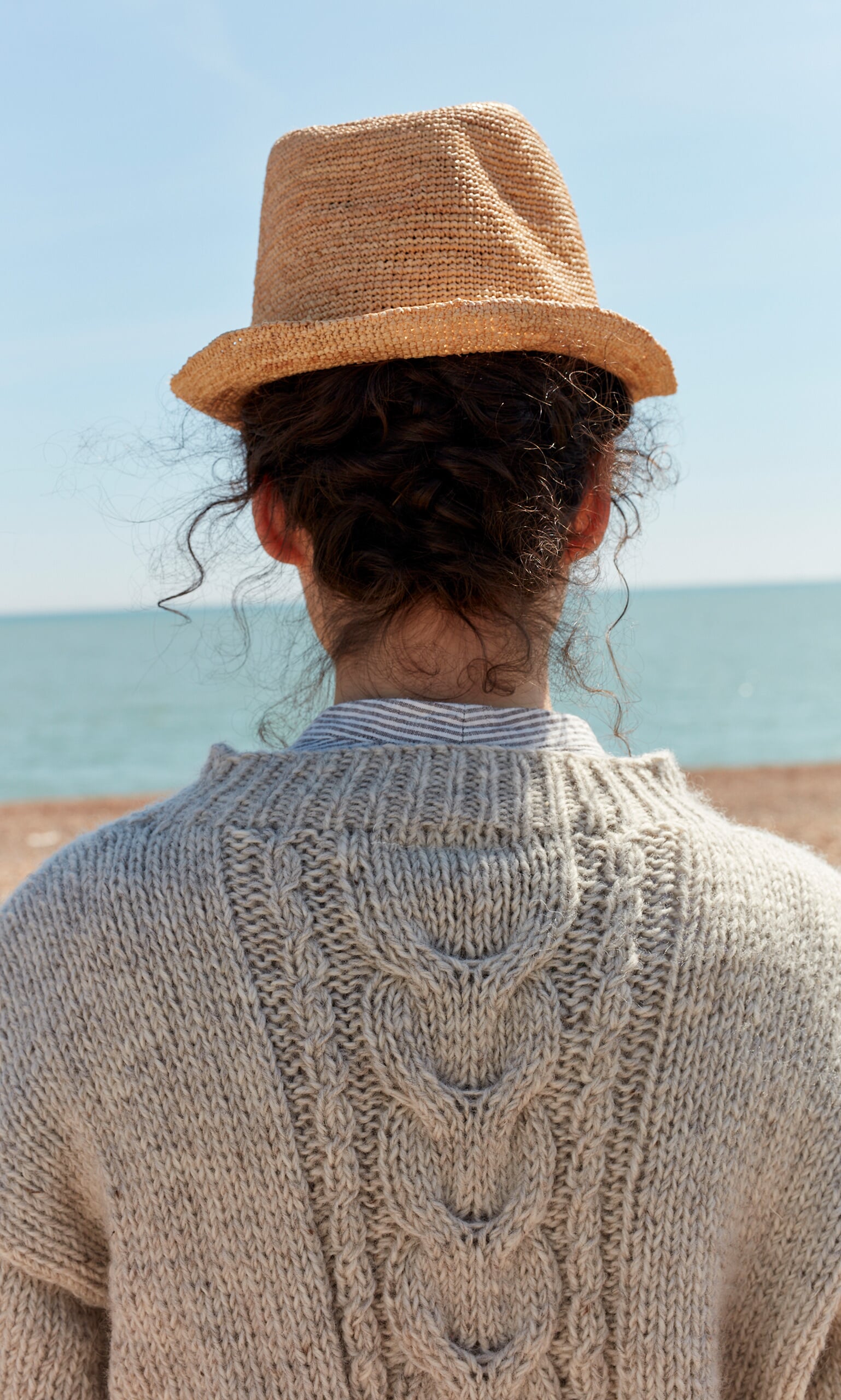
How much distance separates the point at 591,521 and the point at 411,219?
0.50 m

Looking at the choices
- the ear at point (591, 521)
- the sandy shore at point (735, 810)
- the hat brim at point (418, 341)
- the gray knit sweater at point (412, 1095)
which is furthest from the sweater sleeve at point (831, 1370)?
the sandy shore at point (735, 810)

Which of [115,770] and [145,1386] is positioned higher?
[145,1386]

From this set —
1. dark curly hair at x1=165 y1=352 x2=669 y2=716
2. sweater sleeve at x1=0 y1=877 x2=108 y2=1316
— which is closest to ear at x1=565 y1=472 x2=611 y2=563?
dark curly hair at x1=165 y1=352 x2=669 y2=716

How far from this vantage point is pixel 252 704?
112 inches

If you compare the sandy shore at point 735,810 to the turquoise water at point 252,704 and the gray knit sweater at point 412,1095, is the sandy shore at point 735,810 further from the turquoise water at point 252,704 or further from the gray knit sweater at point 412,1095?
the gray knit sweater at point 412,1095

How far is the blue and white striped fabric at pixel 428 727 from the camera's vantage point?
1326mm

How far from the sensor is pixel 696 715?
1113 inches

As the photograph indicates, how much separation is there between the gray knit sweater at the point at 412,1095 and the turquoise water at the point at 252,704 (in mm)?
574

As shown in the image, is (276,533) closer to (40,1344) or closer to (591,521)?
(591,521)

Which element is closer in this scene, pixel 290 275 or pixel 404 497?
pixel 404 497

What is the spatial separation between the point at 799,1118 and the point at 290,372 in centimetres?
119

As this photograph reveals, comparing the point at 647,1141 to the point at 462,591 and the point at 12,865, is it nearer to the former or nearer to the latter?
the point at 462,591

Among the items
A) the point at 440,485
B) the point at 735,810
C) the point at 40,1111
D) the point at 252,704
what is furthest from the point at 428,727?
the point at 735,810

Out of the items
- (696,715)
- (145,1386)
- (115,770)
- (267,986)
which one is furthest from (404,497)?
(696,715)
